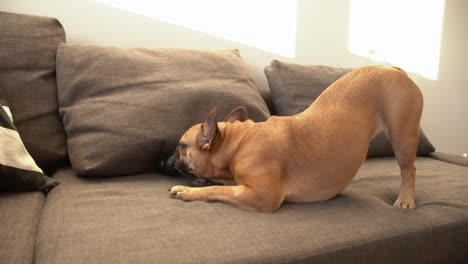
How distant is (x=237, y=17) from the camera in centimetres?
252

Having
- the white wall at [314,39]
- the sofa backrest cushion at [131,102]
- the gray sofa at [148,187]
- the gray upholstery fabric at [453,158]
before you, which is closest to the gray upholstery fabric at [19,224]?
the gray sofa at [148,187]

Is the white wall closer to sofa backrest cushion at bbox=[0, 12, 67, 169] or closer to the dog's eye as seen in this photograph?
sofa backrest cushion at bbox=[0, 12, 67, 169]

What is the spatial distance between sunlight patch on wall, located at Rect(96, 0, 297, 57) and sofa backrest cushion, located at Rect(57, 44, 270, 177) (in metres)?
0.49

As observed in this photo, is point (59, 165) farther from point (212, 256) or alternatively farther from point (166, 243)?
point (212, 256)

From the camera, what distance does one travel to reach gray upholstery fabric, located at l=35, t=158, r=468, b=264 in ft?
3.07

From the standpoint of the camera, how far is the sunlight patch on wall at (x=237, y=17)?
89.8 inches

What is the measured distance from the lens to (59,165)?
1.81 metres

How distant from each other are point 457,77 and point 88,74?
139 inches

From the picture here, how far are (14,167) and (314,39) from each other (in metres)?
2.32

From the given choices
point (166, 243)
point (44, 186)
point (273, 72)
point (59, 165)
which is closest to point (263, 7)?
point (273, 72)

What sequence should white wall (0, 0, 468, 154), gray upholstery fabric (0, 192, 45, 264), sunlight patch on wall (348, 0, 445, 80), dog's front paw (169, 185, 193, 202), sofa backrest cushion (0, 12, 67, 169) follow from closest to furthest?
gray upholstery fabric (0, 192, 45, 264)
dog's front paw (169, 185, 193, 202)
sofa backrest cushion (0, 12, 67, 169)
white wall (0, 0, 468, 154)
sunlight patch on wall (348, 0, 445, 80)

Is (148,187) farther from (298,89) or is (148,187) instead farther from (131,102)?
(298,89)

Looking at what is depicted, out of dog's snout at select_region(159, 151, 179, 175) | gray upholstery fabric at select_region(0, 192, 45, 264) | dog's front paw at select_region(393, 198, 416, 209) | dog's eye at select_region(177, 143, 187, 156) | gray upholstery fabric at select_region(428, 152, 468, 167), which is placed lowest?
gray upholstery fabric at select_region(428, 152, 468, 167)

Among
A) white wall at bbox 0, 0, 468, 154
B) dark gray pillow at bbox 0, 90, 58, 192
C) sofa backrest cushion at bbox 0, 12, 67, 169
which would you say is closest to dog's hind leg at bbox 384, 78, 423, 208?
white wall at bbox 0, 0, 468, 154
